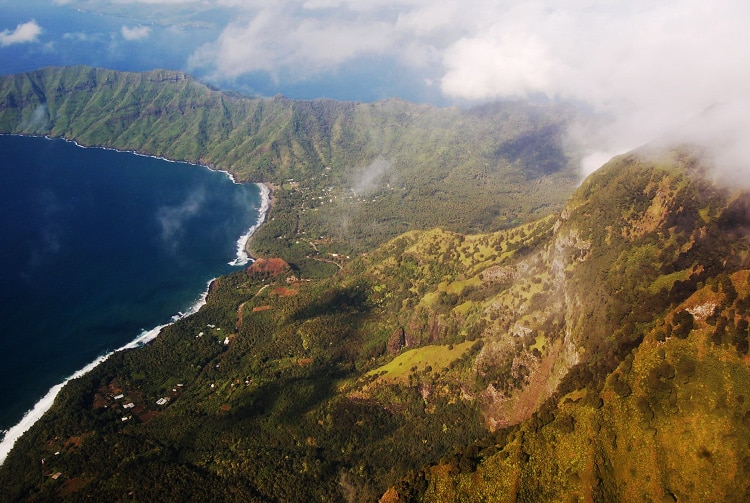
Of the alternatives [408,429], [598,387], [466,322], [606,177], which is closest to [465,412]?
[408,429]

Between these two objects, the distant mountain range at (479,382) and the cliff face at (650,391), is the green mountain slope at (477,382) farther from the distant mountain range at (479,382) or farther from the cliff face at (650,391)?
the distant mountain range at (479,382)

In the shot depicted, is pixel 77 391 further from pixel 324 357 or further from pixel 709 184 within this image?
pixel 709 184

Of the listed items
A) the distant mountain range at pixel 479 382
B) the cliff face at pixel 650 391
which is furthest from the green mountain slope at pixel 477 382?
the distant mountain range at pixel 479 382

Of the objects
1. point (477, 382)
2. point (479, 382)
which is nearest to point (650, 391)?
point (479, 382)

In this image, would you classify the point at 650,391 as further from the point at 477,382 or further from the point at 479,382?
the point at 477,382

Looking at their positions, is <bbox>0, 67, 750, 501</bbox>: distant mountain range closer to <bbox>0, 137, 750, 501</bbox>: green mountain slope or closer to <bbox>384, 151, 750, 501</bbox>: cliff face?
<bbox>384, 151, 750, 501</bbox>: cliff face
